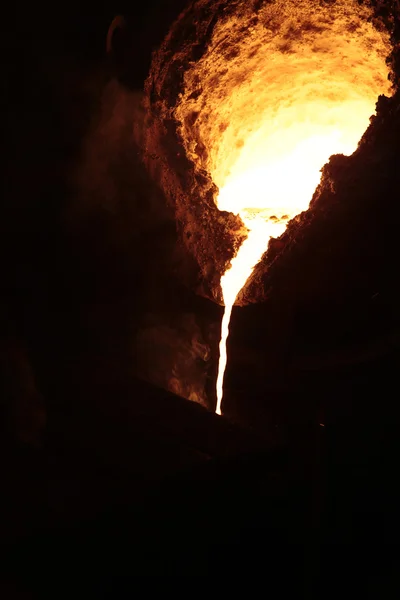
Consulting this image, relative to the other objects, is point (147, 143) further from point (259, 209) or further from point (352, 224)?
point (352, 224)

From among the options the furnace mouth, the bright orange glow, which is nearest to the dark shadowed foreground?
the furnace mouth

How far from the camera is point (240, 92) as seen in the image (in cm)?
348

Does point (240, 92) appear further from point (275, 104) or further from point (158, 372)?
point (158, 372)

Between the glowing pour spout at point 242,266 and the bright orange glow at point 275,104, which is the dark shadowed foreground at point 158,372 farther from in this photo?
the bright orange glow at point 275,104

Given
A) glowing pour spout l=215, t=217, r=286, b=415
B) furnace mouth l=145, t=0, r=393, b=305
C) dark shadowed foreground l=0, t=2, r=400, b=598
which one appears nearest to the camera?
dark shadowed foreground l=0, t=2, r=400, b=598

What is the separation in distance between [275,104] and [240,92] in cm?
31

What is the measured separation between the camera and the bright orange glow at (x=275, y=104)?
3.09 m

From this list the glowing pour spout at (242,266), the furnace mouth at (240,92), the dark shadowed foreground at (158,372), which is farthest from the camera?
the glowing pour spout at (242,266)

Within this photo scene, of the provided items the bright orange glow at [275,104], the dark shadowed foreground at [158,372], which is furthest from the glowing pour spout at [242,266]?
the dark shadowed foreground at [158,372]

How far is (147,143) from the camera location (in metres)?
3.18

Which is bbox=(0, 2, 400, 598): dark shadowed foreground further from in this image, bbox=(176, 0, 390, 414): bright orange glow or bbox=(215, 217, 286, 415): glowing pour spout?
bbox=(176, 0, 390, 414): bright orange glow

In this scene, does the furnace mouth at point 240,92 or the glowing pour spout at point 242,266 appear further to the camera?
the glowing pour spout at point 242,266

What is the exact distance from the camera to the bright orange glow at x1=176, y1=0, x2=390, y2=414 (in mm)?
3090

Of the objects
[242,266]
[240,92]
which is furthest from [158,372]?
[240,92]
